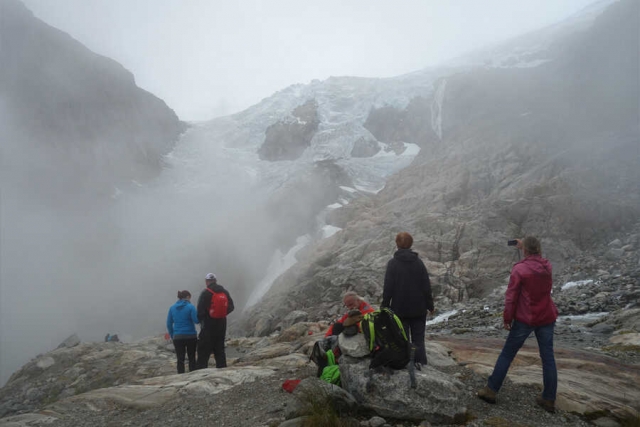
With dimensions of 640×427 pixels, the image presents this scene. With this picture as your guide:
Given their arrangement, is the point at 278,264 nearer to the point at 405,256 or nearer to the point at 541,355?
the point at 405,256

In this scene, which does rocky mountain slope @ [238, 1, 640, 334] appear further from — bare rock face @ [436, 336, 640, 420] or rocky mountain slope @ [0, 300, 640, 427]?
bare rock face @ [436, 336, 640, 420]

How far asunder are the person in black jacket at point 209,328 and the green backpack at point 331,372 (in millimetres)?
3078

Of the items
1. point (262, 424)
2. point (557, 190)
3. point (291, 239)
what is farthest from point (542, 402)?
point (291, 239)

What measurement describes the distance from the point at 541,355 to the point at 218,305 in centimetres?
557

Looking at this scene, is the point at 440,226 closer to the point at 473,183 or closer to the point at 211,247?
the point at 473,183

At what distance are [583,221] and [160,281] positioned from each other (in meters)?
55.8

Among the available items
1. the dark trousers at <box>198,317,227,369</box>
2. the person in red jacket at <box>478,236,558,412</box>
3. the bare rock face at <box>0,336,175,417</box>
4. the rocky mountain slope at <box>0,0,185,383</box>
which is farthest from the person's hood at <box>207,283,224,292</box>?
the rocky mountain slope at <box>0,0,185,383</box>

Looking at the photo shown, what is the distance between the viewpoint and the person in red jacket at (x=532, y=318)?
162 inches

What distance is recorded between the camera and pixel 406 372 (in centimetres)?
402

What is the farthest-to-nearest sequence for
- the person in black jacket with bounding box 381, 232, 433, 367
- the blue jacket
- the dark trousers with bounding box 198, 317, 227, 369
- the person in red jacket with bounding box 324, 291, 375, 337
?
the blue jacket < the dark trousers with bounding box 198, 317, 227, 369 < the person in red jacket with bounding box 324, 291, 375, 337 < the person in black jacket with bounding box 381, 232, 433, 367

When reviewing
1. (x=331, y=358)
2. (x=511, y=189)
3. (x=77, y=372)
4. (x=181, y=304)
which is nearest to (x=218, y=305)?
(x=181, y=304)

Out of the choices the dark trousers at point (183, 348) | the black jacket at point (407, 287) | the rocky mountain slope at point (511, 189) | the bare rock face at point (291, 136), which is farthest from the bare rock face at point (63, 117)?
the black jacket at point (407, 287)

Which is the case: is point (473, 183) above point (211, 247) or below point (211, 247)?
above

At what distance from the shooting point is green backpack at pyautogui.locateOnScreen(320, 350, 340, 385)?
4398 millimetres
